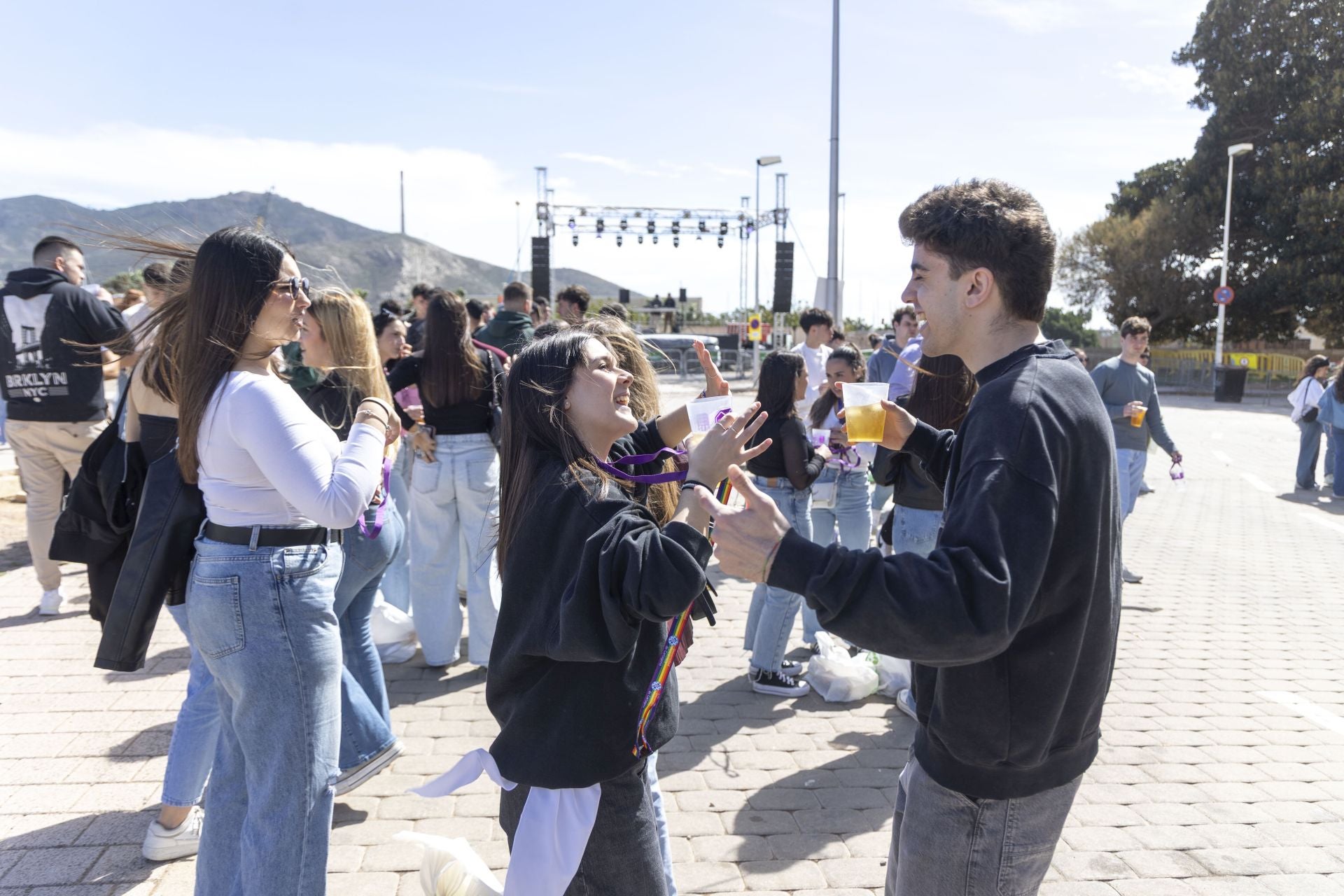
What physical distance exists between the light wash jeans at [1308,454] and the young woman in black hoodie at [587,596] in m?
12.9

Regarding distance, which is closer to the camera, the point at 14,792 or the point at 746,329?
the point at 14,792

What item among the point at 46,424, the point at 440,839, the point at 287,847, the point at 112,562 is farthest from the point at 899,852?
the point at 46,424

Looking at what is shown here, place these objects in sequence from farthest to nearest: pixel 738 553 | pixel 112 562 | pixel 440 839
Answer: pixel 112 562
pixel 440 839
pixel 738 553

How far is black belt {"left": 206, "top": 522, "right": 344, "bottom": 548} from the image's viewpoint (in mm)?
2396

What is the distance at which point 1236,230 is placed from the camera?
33.7m

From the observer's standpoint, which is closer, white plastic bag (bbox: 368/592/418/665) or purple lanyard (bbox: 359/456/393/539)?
purple lanyard (bbox: 359/456/393/539)

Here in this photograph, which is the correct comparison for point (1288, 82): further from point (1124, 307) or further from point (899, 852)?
point (899, 852)

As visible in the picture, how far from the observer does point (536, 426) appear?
2.06 meters

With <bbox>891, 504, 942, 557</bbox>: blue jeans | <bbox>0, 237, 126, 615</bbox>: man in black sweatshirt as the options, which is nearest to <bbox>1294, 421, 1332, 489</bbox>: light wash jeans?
<bbox>891, 504, 942, 557</bbox>: blue jeans

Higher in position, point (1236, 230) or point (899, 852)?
point (1236, 230)

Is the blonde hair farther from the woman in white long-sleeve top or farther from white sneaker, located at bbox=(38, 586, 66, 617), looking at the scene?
white sneaker, located at bbox=(38, 586, 66, 617)

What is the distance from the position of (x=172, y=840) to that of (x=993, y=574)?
10.2 ft

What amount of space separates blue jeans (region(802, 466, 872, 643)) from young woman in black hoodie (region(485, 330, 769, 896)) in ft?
10.9

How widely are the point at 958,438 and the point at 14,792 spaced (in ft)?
13.3
